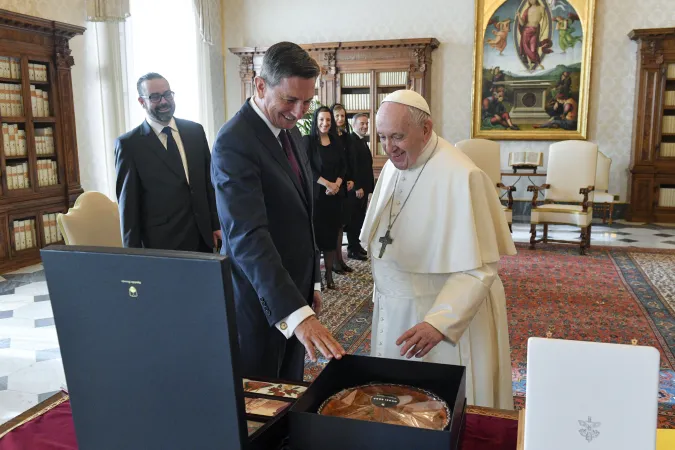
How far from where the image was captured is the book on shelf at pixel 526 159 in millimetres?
10133

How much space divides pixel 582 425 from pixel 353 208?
6.22 m

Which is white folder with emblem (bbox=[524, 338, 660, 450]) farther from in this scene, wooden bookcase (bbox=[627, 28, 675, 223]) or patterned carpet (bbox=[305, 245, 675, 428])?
wooden bookcase (bbox=[627, 28, 675, 223])

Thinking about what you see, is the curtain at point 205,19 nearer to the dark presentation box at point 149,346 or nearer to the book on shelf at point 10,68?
the book on shelf at point 10,68

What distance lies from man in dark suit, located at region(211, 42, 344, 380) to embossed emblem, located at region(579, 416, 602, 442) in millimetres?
578

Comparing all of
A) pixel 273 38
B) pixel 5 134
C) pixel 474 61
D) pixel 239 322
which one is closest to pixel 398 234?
pixel 239 322

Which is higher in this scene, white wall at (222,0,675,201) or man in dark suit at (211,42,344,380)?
white wall at (222,0,675,201)

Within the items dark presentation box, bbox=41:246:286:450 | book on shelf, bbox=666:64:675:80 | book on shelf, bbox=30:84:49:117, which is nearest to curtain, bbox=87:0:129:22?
book on shelf, bbox=30:84:49:117

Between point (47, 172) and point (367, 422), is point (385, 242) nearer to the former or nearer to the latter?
point (367, 422)

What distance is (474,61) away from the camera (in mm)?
10547

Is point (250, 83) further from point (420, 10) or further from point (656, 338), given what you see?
point (656, 338)

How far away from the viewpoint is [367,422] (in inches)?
40.6

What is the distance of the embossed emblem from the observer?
2.99 ft

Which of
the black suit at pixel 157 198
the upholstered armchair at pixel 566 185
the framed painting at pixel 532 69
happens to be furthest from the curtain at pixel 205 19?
the black suit at pixel 157 198

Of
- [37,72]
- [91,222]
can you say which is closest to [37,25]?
[37,72]
